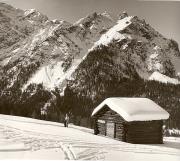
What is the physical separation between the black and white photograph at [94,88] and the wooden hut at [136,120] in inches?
2.0

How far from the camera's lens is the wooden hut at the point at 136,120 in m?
21.8

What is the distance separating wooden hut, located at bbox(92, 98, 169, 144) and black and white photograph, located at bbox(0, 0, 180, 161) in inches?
2.0

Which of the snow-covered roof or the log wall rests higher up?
the snow-covered roof

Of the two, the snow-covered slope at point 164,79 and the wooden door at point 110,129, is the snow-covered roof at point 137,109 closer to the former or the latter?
the wooden door at point 110,129

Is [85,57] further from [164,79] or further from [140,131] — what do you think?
[140,131]

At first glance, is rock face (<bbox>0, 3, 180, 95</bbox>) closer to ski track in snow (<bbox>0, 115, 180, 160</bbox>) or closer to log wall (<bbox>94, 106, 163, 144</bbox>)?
log wall (<bbox>94, 106, 163, 144</bbox>)

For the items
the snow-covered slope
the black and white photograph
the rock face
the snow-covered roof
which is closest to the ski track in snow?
the black and white photograph

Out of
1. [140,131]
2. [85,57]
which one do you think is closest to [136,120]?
[140,131]

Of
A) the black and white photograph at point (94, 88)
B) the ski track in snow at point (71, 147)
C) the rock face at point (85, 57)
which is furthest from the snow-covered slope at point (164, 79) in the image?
the ski track in snow at point (71, 147)

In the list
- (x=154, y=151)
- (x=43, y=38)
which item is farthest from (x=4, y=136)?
(x=43, y=38)

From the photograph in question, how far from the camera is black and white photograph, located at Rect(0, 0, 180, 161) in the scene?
18422mm

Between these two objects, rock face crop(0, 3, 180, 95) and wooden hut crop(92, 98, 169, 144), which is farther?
rock face crop(0, 3, 180, 95)

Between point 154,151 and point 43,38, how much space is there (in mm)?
158417

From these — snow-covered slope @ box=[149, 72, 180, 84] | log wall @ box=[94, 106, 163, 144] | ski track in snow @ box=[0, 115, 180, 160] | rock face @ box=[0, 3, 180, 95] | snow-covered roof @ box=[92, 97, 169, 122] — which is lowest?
ski track in snow @ box=[0, 115, 180, 160]
